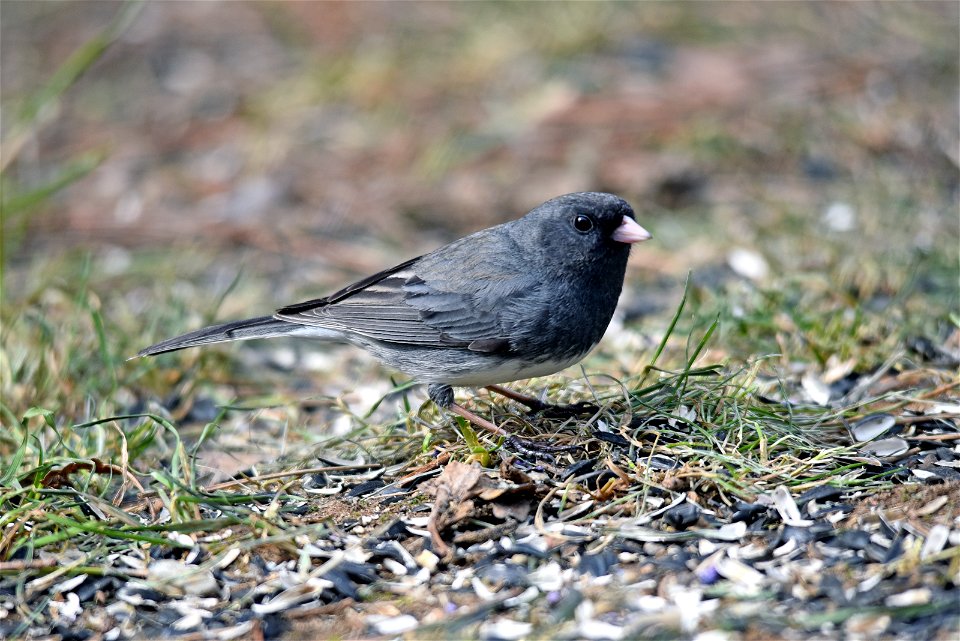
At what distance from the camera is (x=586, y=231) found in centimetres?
344

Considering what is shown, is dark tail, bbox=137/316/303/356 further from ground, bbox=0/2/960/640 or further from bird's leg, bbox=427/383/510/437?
bird's leg, bbox=427/383/510/437

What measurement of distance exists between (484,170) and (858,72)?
261 cm

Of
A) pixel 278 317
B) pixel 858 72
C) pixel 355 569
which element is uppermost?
pixel 858 72

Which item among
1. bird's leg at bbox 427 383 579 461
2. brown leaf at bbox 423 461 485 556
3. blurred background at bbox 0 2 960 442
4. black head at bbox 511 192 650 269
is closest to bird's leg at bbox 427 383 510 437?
bird's leg at bbox 427 383 579 461

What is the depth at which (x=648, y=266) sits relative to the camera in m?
5.42

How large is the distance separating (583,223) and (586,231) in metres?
0.03

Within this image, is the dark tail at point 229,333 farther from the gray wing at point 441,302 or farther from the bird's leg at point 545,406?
the bird's leg at point 545,406

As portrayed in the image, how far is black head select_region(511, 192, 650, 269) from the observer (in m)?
3.40

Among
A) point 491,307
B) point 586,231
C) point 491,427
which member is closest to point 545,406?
point 491,427

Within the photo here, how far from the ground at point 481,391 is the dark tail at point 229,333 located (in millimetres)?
320

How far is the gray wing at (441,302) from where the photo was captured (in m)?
3.40

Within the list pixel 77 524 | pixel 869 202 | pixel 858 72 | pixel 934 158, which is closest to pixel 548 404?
pixel 77 524

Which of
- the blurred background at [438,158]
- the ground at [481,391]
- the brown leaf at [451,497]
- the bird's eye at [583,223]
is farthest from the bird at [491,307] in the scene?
the blurred background at [438,158]

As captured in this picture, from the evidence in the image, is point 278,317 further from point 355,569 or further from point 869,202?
point 869,202
